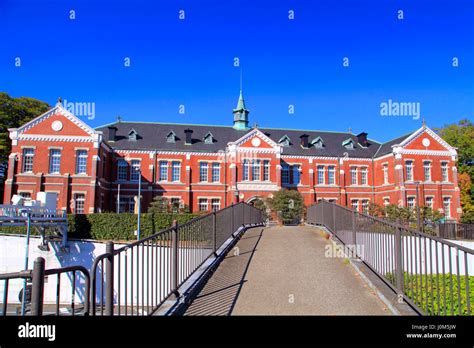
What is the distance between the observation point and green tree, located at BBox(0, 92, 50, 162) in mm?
42438

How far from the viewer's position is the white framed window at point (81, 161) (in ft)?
115

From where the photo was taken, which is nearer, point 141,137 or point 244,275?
point 244,275

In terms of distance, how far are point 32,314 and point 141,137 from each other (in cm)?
4219

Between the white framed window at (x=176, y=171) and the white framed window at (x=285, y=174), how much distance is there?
12.5 m

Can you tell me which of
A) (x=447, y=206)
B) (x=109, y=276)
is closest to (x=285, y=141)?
(x=447, y=206)

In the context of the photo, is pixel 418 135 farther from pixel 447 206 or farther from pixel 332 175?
pixel 332 175

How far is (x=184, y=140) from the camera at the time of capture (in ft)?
145

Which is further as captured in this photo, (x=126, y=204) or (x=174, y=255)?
(x=126, y=204)

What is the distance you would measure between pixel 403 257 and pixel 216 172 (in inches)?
1457

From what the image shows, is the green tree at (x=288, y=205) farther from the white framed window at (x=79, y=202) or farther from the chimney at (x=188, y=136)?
the white framed window at (x=79, y=202)

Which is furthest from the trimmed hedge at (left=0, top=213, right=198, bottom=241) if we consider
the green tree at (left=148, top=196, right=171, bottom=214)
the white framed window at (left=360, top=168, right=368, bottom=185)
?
the white framed window at (left=360, top=168, right=368, bottom=185)

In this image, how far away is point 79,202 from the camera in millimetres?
34406
